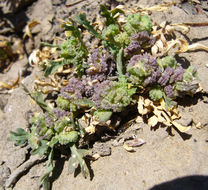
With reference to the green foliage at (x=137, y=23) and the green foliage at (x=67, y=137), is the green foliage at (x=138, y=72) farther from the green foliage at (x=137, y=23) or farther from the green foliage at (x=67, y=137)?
the green foliage at (x=67, y=137)

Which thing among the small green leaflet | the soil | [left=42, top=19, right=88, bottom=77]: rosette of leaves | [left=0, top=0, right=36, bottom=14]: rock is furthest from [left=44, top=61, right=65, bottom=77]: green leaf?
[left=0, top=0, right=36, bottom=14]: rock

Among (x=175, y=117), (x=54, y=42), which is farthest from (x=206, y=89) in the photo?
(x=54, y=42)

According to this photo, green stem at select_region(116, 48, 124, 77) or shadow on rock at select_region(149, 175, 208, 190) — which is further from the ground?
green stem at select_region(116, 48, 124, 77)

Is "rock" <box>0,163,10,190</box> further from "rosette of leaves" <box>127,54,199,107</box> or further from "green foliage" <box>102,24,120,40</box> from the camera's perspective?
"green foliage" <box>102,24,120,40</box>

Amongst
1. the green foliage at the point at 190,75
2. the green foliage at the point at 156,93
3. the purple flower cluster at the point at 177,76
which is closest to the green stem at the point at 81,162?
the green foliage at the point at 156,93

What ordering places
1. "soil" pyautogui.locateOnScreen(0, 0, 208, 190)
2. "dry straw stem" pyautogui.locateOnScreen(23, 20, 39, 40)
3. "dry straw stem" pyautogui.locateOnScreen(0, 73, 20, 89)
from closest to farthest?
"soil" pyautogui.locateOnScreen(0, 0, 208, 190), "dry straw stem" pyautogui.locateOnScreen(0, 73, 20, 89), "dry straw stem" pyautogui.locateOnScreen(23, 20, 39, 40)

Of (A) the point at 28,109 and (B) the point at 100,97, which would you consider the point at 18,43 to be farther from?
(B) the point at 100,97

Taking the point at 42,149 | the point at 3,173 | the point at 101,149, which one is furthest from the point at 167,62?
the point at 3,173
